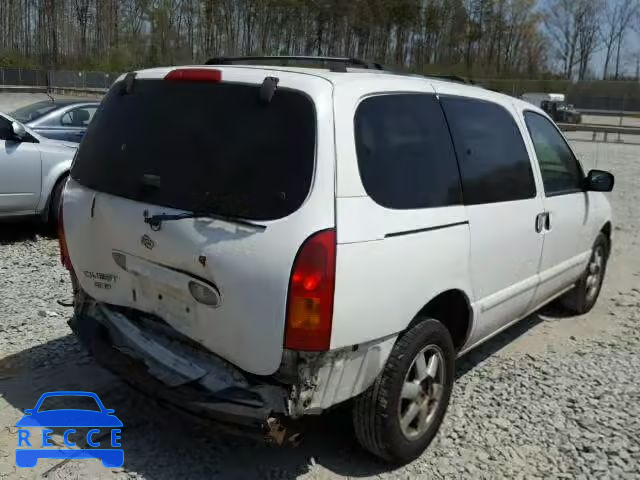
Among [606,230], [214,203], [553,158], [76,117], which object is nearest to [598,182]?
[553,158]

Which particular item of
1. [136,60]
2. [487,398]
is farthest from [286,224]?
[136,60]

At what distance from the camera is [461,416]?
3.73 m

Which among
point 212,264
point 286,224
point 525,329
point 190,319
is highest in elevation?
point 286,224

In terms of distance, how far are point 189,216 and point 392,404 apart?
4.19 ft

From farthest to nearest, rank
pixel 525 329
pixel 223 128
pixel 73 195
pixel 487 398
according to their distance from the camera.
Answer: pixel 525 329
pixel 487 398
pixel 73 195
pixel 223 128

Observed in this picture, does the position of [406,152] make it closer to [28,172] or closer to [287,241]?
[287,241]

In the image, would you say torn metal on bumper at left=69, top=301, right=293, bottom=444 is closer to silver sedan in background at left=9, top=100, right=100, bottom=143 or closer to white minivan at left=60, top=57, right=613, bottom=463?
white minivan at left=60, top=57, right=613, bottom=463

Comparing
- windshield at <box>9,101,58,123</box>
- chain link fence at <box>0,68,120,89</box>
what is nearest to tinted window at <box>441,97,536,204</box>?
windshield at <box>9,101,58,123</box>

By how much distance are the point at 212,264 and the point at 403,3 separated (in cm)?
7334

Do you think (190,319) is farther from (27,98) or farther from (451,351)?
(27,98)

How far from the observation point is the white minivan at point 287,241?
8.59 ft

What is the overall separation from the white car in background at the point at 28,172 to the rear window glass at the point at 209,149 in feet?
14.4

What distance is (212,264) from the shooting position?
2680 mm

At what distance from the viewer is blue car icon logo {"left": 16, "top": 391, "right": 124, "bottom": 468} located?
3.12m
